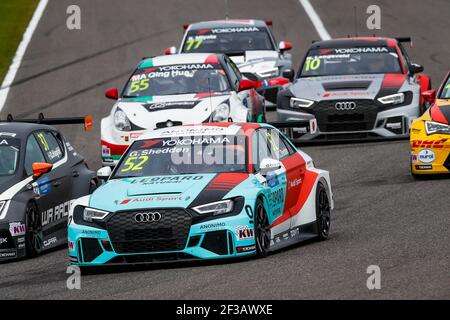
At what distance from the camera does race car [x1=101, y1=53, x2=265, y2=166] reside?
19.8 meters

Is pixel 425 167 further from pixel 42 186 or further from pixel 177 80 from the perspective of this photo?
pixel 42 186

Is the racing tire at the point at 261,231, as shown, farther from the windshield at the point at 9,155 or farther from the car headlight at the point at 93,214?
the windshield at the point at 9,155

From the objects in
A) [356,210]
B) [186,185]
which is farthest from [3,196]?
[356,210]

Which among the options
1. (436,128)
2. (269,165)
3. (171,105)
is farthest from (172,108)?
(269,165)

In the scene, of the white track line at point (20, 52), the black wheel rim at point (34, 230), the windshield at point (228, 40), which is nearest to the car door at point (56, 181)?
the black wheel rim at point (34, 230)

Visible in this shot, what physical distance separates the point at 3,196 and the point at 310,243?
120 inches

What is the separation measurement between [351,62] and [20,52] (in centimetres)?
1165

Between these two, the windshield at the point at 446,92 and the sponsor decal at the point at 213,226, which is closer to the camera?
the sponsor decal at the point at 213,226

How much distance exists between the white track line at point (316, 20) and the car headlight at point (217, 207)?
2112cm

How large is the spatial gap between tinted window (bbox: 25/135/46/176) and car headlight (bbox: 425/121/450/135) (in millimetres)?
4914

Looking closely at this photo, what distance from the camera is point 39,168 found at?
1512cm

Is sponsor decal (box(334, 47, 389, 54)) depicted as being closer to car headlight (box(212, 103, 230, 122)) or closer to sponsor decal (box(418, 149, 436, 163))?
car headlight (box(212, 103, 230, 122))

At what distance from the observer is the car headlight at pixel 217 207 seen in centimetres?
1271
